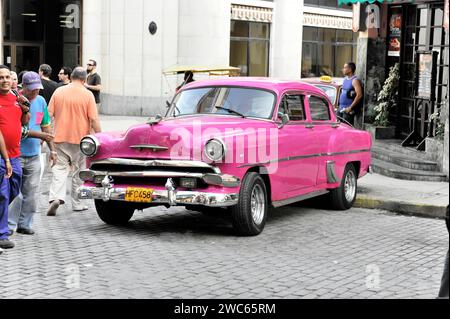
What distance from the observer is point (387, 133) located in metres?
17.6

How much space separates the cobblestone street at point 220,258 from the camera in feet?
22.0

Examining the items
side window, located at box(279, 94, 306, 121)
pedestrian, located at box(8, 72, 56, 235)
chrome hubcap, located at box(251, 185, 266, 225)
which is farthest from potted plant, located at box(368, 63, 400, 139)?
pedestrian, located at box(8, 72, 56, 235)

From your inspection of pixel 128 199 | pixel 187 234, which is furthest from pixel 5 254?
pixel 187 234

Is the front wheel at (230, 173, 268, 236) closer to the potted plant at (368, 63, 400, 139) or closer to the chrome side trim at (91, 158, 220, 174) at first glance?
the chrome side trim at (91, 158, 220, 174)

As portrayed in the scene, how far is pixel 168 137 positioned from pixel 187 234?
3.78 feet

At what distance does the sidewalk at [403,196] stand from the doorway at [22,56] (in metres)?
17.0

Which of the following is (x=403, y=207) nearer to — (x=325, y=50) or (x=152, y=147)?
(x=152, y=147)

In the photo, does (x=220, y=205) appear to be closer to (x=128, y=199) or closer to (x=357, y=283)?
(x=128, y=199)

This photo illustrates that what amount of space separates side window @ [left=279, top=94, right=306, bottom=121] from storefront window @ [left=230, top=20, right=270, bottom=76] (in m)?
21.4

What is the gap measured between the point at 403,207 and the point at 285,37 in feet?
73.4

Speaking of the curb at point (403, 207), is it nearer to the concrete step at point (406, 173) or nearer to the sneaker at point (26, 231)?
the concrete step at point (406, 173)

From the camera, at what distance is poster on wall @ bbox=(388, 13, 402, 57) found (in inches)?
696

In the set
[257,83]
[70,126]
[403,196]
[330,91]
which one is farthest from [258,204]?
[330,91]

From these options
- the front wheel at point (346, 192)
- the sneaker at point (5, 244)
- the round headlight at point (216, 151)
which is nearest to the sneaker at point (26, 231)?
the sneaker at point (5, 244)
